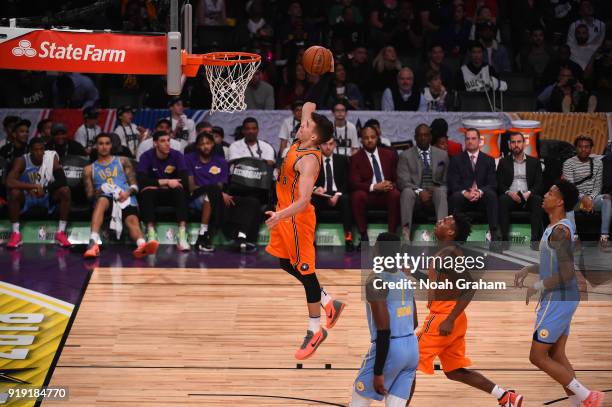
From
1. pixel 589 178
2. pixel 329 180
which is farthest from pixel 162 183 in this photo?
pixel 589 178

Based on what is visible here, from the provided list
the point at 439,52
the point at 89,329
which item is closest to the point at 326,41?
the point at 439,52

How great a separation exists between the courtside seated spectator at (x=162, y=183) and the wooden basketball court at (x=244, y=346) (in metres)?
1.08

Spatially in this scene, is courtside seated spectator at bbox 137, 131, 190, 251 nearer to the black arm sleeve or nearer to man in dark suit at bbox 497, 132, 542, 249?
the black arm sleeve

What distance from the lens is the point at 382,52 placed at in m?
14.2

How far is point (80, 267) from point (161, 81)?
316cm

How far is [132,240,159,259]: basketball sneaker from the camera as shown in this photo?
1198cm

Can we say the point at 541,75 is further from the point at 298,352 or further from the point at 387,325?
the point at 387,325

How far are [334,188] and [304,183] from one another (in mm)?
4787

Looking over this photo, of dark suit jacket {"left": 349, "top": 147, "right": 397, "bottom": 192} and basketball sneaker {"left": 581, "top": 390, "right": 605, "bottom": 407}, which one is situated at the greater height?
dark suit jacket {"left": 349, "top": 147, "right": 397, "bottom": 192}

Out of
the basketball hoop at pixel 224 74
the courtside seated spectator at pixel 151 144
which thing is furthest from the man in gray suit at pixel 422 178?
the basketball hoop at pixel 224 74

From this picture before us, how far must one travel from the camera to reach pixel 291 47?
563 inches

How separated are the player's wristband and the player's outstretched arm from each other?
1399mm

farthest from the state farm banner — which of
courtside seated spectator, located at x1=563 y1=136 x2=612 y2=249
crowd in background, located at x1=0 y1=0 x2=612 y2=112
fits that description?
courtside seated spectator, located at x1=563 y1=136 x2=612 y2=249

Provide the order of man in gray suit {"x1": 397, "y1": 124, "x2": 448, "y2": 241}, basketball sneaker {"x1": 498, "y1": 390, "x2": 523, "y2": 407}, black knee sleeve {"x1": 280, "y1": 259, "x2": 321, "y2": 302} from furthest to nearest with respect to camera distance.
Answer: man in gray suit {"x1": 397, "y1": 124, "x2": 448, "y2": 241} < black knee sleeve {"x1": 280, "y1": 259, "x2": 321, "y2": 302} < basketball sneaker {"x1": 498, "y1": 390, "x2": 523, "y2": 407}
